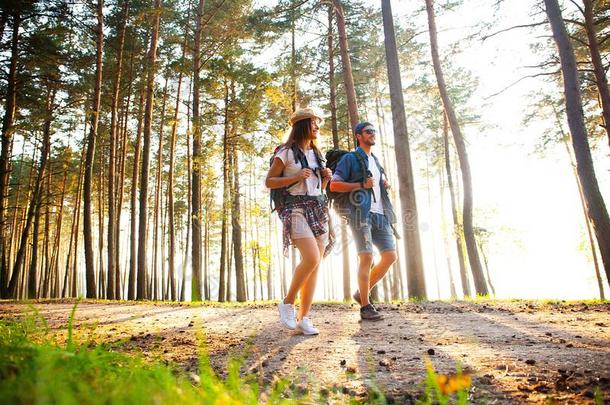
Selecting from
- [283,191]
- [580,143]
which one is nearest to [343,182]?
[283,191]

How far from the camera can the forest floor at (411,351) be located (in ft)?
7.50

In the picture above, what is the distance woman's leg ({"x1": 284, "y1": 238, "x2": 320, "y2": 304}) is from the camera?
4090mm

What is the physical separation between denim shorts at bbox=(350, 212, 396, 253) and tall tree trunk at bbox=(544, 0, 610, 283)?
461cm

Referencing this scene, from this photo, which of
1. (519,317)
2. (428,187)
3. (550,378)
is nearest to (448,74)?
(428,187)

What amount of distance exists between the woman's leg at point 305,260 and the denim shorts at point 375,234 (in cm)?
115

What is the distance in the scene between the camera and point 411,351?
3361mm

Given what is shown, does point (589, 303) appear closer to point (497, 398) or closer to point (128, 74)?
point (497, 398)

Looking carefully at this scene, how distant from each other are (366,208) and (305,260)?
1437 mm

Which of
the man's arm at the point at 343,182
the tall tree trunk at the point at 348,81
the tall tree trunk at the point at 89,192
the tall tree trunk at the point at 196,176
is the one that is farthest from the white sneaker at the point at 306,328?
the tall tree trunk at the point at 89,192

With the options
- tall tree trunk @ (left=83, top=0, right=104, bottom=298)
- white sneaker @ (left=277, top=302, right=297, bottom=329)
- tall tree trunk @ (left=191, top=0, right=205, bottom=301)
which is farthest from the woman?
tall tree trunk @ (left=83, top=0, right=104, bottom=298)

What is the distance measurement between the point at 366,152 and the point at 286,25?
934 centimetres

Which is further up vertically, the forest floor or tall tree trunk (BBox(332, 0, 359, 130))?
tall tree trunk (BBox(332, 0, 359, 130))

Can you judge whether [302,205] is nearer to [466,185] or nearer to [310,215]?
[310,215]

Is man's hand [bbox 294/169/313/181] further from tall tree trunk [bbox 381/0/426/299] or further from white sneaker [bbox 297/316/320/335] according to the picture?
tall tree trunk [bbox 381/0/426/299]
